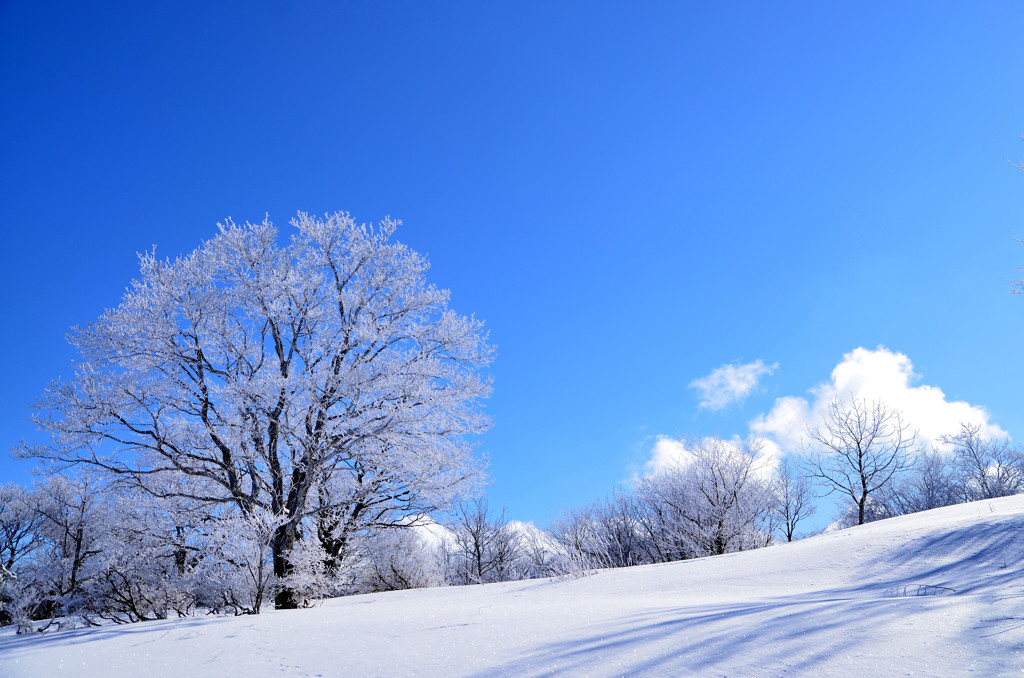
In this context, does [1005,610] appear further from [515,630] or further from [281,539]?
[281,539]

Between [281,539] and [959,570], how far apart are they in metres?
10.1

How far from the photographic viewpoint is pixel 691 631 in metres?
3.07

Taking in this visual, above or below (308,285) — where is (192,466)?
below

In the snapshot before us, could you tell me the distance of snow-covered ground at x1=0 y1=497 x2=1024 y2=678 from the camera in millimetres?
2504

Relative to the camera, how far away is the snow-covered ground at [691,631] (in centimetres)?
250

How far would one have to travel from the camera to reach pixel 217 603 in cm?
872

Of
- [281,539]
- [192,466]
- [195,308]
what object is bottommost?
[281,539]

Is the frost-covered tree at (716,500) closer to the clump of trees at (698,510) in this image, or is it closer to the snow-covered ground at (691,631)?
the clump of trees at (698,510)

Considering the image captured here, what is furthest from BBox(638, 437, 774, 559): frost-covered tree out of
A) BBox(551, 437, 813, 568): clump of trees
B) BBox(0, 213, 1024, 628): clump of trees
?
BBox(0, 213, 1024, 628): clump of trees

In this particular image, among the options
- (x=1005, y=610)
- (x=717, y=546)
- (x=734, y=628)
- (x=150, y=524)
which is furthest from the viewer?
(x=717, y=546)

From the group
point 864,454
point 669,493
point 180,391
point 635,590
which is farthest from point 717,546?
point 180,391

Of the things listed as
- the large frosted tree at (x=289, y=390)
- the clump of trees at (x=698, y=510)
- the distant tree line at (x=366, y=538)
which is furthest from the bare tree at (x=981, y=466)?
the large frosted tree at (x=289, y=390)

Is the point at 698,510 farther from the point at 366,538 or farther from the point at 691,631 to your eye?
the point at 691,631

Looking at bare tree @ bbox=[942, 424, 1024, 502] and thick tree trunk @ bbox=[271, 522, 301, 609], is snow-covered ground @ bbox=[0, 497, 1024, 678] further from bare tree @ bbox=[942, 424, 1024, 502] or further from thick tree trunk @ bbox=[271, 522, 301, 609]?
bare tree @ bbox=[942, 424, 1024, 502]
